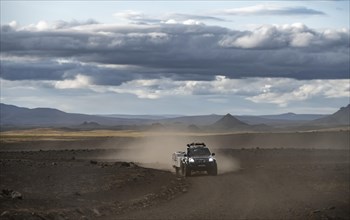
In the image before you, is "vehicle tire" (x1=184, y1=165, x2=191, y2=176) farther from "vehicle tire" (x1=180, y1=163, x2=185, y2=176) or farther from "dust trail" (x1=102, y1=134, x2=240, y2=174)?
"dust trail" (x1=102, y1=134, x2=240, y2=174)

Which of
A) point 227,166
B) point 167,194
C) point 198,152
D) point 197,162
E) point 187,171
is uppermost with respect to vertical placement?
point 198,152

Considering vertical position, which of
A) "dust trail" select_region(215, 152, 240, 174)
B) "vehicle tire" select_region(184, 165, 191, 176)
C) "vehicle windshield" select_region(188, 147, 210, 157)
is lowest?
"dust trail" select_region(215, 152, 240, 174)

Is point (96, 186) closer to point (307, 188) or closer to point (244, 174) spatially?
point (307, 188)

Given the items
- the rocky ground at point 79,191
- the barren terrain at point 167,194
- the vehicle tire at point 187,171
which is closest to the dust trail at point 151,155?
the vehicle tire at point 187,171

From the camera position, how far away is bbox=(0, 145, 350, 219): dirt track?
863 inches

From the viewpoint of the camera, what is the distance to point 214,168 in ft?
130

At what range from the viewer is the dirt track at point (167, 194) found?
21.9 meters

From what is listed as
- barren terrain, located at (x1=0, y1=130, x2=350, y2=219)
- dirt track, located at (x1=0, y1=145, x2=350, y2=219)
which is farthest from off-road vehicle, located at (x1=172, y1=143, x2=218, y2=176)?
dirt track, located at (x1=0, y1=145, x2=350, y2=219)

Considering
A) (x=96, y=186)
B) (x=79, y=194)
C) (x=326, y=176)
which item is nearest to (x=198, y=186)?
(x=96, y=186)

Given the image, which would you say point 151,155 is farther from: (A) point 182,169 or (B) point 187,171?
(B) point 187,171

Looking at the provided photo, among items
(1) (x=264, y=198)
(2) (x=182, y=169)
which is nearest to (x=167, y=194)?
(1) (x=264, y=198)

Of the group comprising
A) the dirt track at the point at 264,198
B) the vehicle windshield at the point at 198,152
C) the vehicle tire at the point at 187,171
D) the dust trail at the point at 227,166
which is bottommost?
the dirt track at the point at 264,198

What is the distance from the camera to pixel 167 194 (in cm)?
2889

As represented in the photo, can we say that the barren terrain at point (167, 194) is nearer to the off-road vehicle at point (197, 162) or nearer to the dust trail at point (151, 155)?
the off-road vehicle at point (197, 162)
